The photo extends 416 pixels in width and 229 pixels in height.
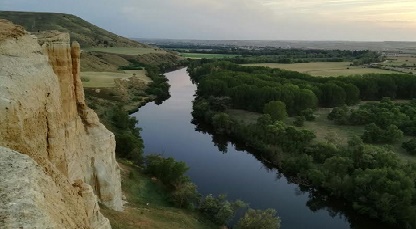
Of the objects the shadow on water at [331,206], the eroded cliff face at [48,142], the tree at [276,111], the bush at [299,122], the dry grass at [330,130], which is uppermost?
the eroded cliff face at [48,142]

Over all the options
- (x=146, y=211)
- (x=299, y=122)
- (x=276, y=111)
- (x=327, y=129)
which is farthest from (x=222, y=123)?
(x=146, y=211)

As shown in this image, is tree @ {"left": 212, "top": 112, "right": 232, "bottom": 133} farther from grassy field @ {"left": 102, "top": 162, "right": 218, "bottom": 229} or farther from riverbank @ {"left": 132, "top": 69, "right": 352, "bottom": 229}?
grassy field @ {"left": 102, "top": 162, "right": 218, "bottom": 229}

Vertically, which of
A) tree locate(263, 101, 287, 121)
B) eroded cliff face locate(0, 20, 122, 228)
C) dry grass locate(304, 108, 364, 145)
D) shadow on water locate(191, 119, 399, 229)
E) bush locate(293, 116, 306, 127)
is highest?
eroded cliff face locate(0, 20, 122, 228)

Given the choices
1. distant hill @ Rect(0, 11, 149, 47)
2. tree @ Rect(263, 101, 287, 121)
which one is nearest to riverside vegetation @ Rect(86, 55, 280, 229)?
tree @ Rect(263, 101, 287, 121)

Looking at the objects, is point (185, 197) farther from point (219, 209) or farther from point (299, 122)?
point (299, 122)

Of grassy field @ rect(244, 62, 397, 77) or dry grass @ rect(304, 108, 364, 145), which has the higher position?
grassy field @ rect(244, 62, 397, 77)

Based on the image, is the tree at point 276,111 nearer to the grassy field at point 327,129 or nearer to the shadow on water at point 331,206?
the grassy field at point 327,129

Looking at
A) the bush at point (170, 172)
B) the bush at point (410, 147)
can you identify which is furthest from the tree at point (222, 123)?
the bush at point (170, 172)
